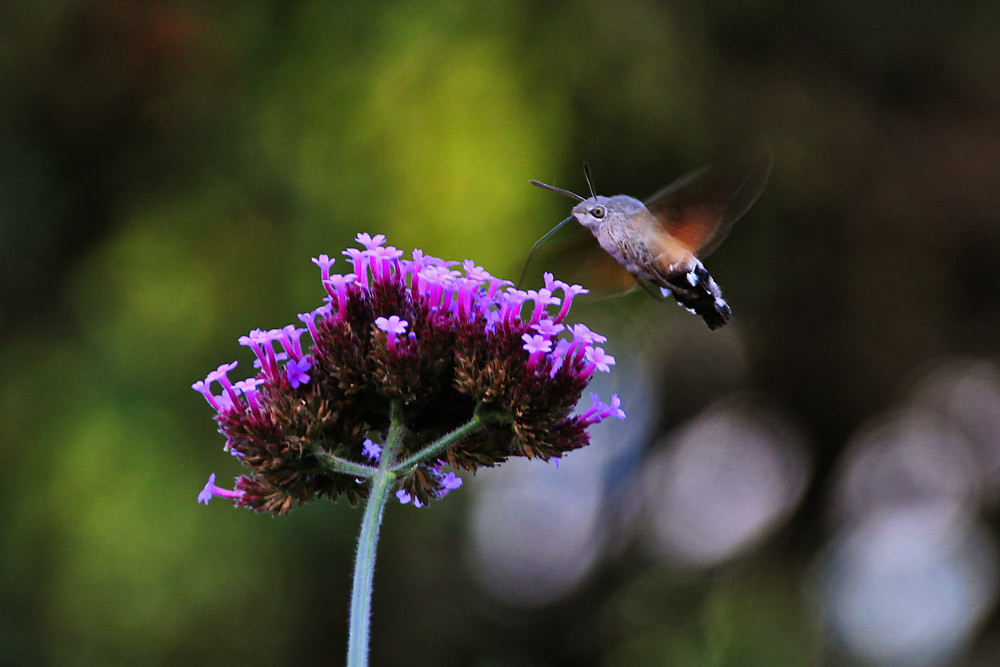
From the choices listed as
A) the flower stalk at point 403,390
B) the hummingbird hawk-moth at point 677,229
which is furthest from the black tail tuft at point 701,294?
the flower stalk at point 403,390

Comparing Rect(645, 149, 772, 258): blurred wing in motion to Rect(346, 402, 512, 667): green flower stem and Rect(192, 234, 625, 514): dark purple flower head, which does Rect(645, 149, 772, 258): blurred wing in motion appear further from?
Rect(346, 402, 512, 667): green flower stem

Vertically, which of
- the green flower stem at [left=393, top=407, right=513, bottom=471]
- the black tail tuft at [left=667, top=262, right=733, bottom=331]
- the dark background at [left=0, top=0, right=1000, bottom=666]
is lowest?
the green flower stem at [left=393, top=407, right=513, bottom=471]

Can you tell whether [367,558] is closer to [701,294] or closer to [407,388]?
[407,388]

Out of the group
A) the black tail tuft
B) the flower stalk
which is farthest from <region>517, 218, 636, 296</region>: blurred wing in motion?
the flower stalk

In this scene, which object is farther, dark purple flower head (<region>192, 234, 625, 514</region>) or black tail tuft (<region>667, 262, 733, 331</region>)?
black tail tuft (<region>667, 262, 733, 331</region>)

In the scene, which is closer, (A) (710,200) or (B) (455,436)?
(B) (455,436)

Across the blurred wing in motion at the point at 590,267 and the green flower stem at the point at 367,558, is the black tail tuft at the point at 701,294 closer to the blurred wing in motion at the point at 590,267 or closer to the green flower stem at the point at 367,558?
the blurred wing in motion at the point at 590,267

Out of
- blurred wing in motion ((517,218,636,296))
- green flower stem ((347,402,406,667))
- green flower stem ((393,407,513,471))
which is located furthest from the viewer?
blurred wing in motion ((517,218,636,296))

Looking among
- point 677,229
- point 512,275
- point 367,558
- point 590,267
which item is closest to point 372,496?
point 367,558
